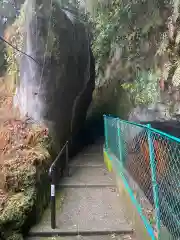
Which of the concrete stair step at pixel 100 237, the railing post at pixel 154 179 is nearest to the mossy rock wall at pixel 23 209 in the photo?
the concrete stair step at pixel 100 237

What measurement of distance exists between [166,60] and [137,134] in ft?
10.4

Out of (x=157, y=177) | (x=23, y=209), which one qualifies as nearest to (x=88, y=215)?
(x=23, y=209)

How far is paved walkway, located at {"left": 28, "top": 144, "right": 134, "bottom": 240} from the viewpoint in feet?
15.6

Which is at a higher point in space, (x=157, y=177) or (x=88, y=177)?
(x=157, y=177)

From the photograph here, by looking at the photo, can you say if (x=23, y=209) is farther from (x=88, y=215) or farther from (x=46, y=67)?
(x=46, y=67)

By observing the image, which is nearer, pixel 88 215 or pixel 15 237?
pixel 15 237

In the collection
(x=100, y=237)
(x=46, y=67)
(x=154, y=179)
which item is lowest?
(x=100, y=237)

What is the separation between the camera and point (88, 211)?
557 centimetres

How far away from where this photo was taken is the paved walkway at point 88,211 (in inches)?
187

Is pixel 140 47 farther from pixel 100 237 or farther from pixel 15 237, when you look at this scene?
pixel 15 237

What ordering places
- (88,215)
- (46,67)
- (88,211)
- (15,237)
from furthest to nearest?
1. (46,67)
2. (88,211)
3. (88,215)
4. (15,237)

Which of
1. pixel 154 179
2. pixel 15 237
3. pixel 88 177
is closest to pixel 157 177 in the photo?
pixel 154 179

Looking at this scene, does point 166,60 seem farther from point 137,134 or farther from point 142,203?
point 142,203

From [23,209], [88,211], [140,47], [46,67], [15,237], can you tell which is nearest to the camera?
[15,237]
